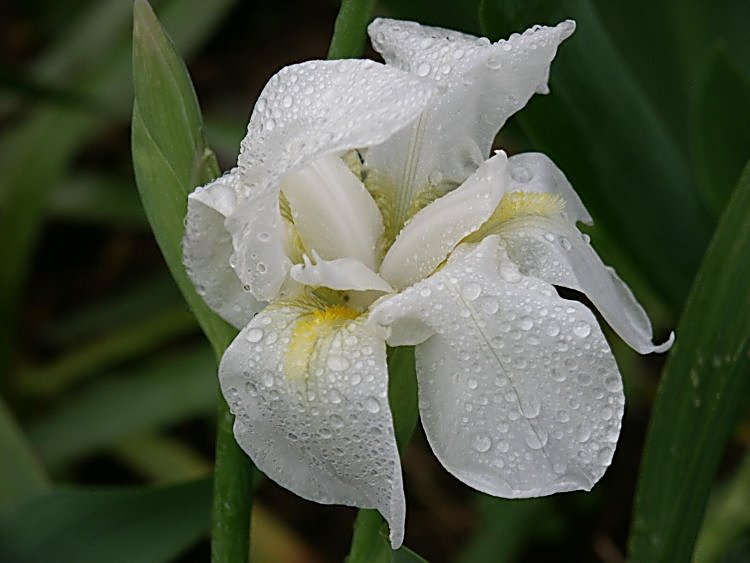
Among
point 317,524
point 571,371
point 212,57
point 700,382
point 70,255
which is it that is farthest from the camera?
point 212,57

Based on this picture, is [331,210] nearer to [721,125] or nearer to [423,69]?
[423,69]

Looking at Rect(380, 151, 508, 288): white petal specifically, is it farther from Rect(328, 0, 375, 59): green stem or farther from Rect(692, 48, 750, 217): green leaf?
Rect(692, 48, 750, 217): green leaf

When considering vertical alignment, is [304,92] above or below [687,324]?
above

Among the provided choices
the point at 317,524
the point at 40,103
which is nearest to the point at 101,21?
the point at 40,103

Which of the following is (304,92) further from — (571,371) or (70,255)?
(70,255)

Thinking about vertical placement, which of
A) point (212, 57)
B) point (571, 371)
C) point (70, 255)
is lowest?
point (70, 255)

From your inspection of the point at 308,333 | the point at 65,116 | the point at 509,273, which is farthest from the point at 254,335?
the point at 65,116
